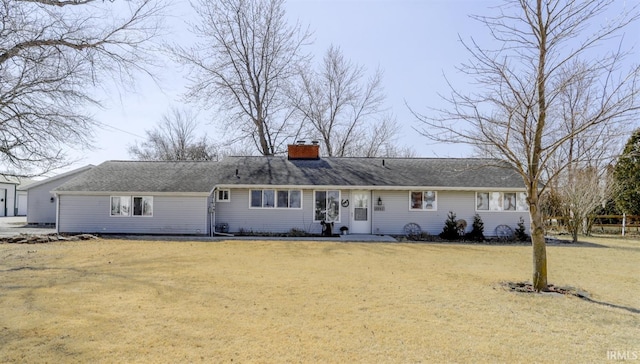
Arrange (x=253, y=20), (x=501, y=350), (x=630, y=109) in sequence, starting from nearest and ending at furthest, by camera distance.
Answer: (x=501, y=350)
(x=630, y=109)
(x=253, y=20)

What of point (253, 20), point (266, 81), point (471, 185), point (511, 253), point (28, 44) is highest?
point (253, 20)

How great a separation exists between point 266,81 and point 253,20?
14.3 ft

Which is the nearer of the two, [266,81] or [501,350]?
[501,350]

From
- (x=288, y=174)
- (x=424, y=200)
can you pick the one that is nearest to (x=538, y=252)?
(x=424, y=200)

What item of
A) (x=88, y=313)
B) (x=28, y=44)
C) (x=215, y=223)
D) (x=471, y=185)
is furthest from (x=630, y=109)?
(x=215, y=223)

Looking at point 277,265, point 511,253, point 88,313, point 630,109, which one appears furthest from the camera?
point 511,253

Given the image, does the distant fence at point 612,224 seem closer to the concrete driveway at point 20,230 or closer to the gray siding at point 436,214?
the gray siding at point 436,214

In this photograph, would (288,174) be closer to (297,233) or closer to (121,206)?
(297,233)

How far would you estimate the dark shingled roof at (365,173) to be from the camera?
18.1 meters

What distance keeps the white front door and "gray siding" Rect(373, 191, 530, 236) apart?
358 millimetres

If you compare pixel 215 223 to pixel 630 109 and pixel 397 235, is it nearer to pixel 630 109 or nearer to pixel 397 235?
pixel 397 235

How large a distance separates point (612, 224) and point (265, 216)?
22829 mm

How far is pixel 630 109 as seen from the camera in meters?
6.36

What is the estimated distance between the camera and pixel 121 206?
709 inches
